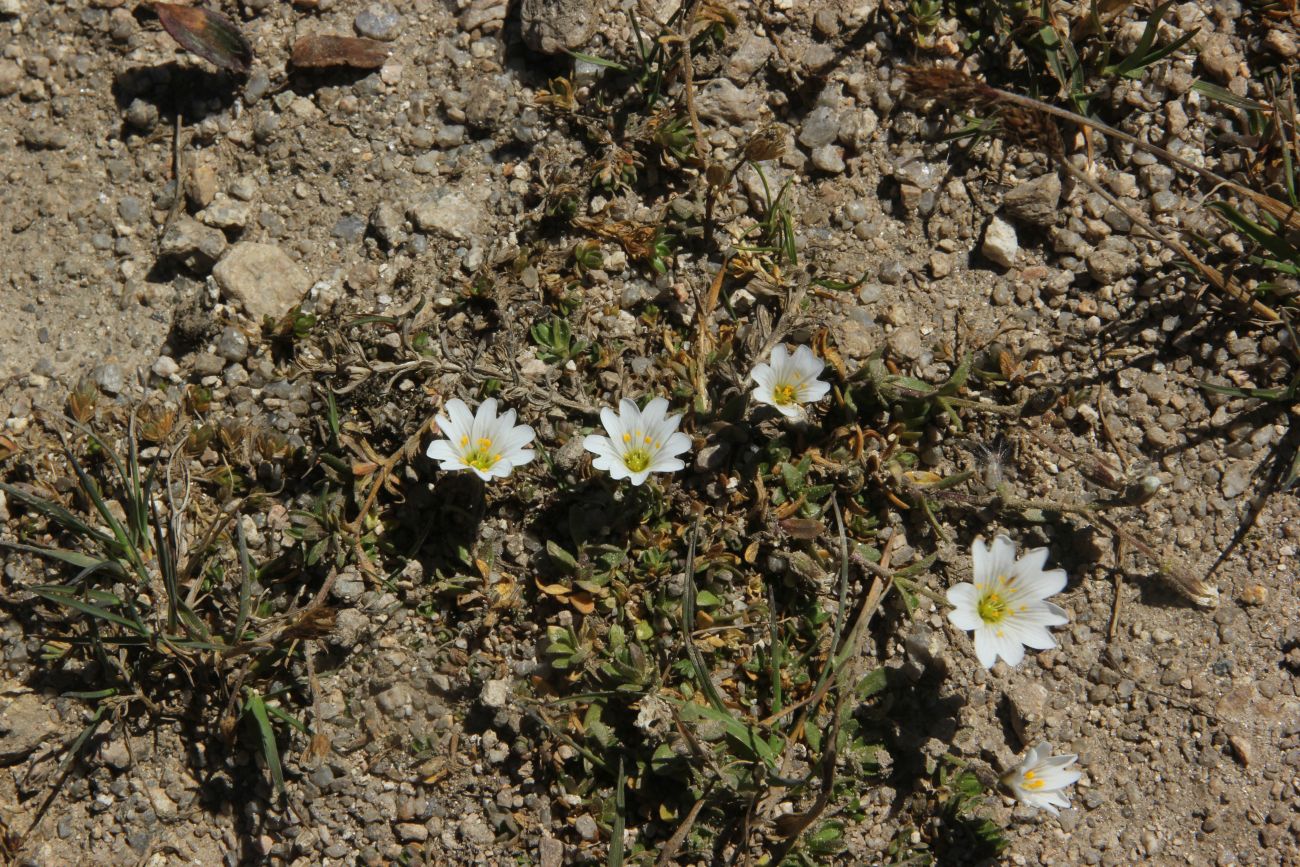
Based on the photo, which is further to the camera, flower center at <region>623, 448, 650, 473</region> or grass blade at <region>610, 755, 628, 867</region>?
flower center at <region>623, 448, 650, 473</region>

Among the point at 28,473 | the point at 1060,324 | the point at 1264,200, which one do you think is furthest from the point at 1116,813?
the point at 28,473

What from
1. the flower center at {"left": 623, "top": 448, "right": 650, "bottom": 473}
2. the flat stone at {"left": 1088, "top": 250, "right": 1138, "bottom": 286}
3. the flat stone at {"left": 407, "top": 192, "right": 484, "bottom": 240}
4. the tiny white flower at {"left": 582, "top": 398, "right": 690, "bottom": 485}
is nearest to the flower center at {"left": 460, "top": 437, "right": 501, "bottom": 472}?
the tiny white flower at {"left": 582, "top": 398, "right": 690, "bottom": 485}

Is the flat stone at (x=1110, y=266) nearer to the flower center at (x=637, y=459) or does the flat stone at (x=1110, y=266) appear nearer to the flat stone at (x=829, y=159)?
the flat stone at (x=829, y=159)

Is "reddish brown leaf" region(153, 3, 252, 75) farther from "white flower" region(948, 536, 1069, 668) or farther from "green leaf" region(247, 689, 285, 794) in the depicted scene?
"white flower" region(948, 536, 1069, 668)

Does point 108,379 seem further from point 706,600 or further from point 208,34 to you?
point 706,600

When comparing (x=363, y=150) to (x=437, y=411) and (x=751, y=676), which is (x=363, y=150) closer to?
(x=437, y=411)

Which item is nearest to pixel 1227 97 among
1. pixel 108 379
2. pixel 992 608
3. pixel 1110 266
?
pixel 1110 266


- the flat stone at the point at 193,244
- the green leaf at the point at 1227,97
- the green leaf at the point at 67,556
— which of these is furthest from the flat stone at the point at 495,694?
the green leaf at the point at 1227,97
